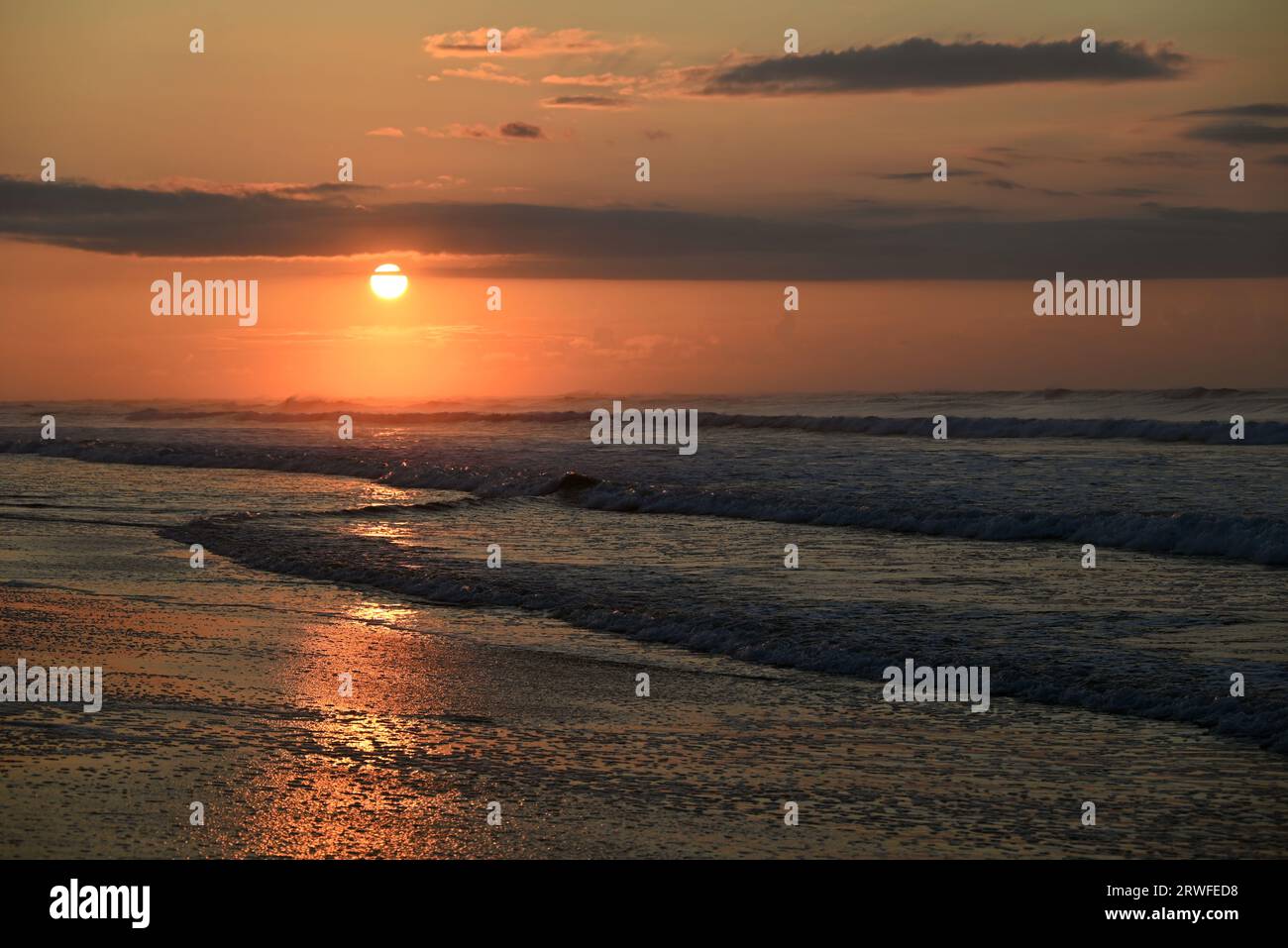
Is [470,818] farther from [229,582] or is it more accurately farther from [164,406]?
[164,406]

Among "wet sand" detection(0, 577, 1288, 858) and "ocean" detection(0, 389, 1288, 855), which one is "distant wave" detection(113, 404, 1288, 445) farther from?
"wet sand" detection(0, 577, 1288, 858)

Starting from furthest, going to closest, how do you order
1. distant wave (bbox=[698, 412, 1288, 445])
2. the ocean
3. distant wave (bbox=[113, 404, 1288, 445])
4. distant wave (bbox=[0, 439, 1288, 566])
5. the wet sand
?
1. distant wave (bbox=[113, 404, 1288, 445])
2. distant wave (bbox=[698, 412, 1288, 445])
3. distant wave (bbox=[0, 439, 1288, 566])
4. the ocean
5. the wet sand

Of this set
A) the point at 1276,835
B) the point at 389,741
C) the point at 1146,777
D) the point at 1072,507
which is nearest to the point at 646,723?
the point at 389,741

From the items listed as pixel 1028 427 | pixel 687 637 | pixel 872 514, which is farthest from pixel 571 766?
pixel 1028 427

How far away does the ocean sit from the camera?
8164 mm

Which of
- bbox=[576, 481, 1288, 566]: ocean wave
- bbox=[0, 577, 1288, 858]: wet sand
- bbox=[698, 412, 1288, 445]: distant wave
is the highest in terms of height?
bbox=[698, 412, 1288, 445]: distant wave

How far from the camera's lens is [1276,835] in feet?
24.7

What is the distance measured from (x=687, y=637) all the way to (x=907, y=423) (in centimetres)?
5175

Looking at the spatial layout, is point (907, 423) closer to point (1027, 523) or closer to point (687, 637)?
point (1027, 523)

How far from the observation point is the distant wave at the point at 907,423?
5044 cm

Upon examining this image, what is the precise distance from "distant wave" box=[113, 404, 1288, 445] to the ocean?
54.4 feet

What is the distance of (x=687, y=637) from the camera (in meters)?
13.8

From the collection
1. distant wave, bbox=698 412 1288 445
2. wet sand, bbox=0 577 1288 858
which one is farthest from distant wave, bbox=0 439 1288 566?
distant wave, bbox=698 412 1288 445

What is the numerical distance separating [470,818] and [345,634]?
21.1 ft
